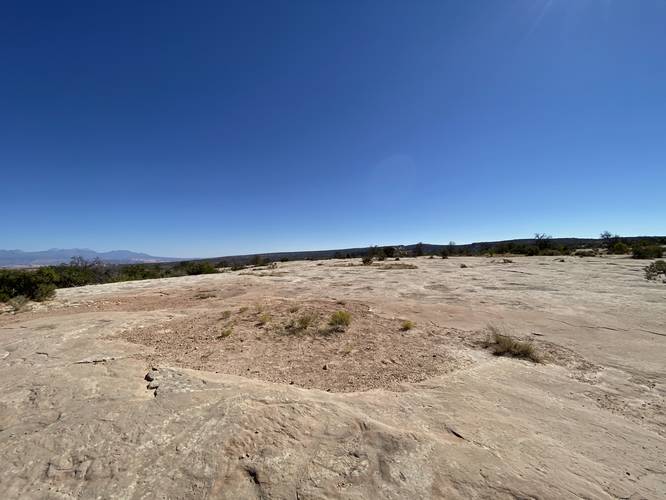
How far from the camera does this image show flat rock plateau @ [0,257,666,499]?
2684 millimetres

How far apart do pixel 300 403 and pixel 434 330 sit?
500 centimetres

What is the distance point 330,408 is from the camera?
377 centimetres

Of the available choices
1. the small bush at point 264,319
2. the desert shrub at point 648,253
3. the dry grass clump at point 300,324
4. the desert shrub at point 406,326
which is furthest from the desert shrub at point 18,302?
the desert shrub at point 648,253

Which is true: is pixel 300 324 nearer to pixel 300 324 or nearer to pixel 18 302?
pixel 300 324

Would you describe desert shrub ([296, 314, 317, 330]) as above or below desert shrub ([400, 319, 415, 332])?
above

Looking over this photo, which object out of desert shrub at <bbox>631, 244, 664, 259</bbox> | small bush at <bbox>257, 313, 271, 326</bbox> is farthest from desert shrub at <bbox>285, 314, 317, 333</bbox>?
desert shrub at <bbox>631, 244, 664, 259</bbox>

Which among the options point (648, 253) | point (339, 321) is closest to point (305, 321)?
point (339, 321)

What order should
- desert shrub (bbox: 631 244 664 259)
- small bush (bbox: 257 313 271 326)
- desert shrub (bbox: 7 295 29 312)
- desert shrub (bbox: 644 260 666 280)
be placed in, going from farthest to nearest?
desert shrub (bbox: 631 244 664 259), desert shrub (bbox: 644 260 666 280), desert shrub (bbox: 7 295 29 312), small bush (bbox: 257 313 271 326)

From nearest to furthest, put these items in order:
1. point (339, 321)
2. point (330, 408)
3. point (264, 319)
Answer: point (330, 408), point (339, 321), point (264, 319)

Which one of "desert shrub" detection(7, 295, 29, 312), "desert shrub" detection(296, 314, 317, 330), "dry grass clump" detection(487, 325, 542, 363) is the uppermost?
"desert shrub" detection(7, 295, 29, 312)

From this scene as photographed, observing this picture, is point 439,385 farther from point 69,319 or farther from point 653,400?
point 69,319

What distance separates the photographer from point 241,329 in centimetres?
789

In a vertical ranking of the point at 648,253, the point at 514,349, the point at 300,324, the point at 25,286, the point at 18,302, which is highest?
the point at 648,253

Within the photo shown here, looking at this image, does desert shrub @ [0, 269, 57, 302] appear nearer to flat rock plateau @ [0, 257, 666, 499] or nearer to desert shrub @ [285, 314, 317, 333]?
flat rock plateau @ [0, 257, 666, 499]
